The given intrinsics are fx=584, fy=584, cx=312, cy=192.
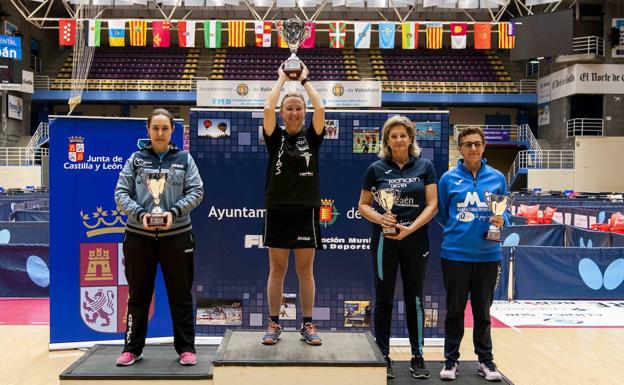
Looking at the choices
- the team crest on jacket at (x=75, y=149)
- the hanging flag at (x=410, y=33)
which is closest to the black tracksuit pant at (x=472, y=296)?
the team crest on jacket at (x=75, y=149)

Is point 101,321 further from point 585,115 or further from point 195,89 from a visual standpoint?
point 585,115

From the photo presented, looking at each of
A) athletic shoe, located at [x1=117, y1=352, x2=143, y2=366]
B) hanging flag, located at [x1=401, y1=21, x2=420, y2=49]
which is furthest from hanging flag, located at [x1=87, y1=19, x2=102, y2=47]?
athletic shoe, located at [x1=117, y1=352, x2=143, y2=366]

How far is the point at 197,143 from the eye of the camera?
4.97 m

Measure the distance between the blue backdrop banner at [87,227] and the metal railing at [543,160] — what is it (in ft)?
66.8

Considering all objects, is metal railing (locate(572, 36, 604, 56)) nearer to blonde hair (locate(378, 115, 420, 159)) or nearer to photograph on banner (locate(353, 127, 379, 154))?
photograph on banner (locate(353, 127, 379, 154))

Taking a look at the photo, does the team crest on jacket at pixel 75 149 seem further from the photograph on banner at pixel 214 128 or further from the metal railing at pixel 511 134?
the metal railing at pixel 511 134

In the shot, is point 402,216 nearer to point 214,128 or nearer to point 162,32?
point 214,128

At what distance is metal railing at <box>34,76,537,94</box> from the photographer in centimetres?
2442

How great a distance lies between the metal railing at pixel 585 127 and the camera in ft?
72.9

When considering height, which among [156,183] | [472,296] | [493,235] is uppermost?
[156,183]

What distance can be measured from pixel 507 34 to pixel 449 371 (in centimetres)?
1927

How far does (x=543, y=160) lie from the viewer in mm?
23469

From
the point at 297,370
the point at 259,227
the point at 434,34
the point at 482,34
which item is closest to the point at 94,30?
the point at 434,34

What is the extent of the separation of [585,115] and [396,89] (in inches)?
313
